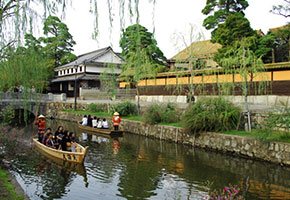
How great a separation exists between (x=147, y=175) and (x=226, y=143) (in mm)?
4902

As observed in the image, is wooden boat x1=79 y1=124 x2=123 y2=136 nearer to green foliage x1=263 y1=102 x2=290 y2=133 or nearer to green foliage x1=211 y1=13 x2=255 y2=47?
green foliage x1=263 y1=102 x2=290 y2=133

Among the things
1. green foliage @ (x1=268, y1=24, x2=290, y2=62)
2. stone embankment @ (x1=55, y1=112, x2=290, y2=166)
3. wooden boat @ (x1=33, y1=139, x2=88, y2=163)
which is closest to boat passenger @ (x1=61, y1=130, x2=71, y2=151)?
wooden boat @ (x1=33, y1=139, x2=88, y2=163)

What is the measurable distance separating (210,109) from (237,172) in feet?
14.9

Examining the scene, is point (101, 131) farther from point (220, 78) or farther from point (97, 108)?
point (220, 78)

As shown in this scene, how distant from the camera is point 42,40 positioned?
4.07 m

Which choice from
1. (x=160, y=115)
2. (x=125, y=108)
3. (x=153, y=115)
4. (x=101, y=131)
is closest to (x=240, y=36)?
(x=160, y=115)

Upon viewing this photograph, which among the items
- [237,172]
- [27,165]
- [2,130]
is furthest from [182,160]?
[2,130]

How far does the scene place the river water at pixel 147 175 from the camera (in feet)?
25.0

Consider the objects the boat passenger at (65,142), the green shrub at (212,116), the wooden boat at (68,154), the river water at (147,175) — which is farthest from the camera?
the green shrub at (212,116)

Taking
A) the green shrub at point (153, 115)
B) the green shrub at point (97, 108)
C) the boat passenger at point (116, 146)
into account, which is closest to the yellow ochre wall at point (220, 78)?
the green shrub at point (153, 115)

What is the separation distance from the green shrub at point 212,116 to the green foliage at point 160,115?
305cm

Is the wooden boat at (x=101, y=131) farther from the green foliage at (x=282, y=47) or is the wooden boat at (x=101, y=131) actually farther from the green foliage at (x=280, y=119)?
the green foliage at (x=282, y=47)

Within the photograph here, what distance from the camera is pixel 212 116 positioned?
515 inches

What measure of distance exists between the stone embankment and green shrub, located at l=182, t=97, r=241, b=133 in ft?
1.66
